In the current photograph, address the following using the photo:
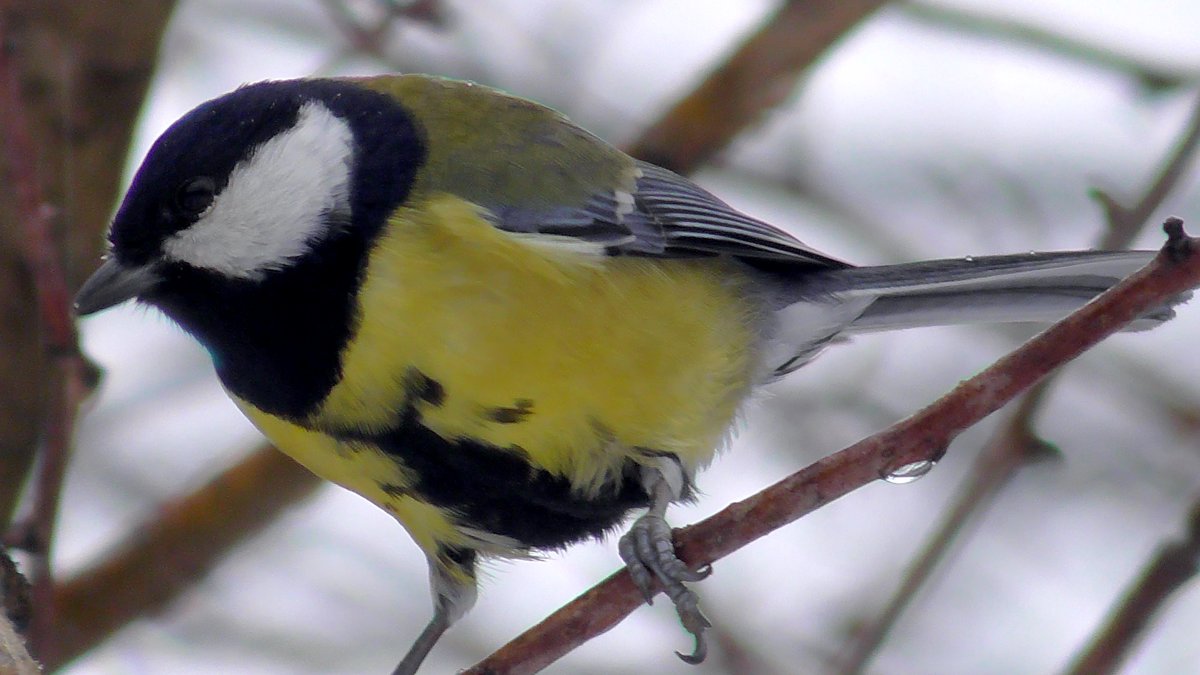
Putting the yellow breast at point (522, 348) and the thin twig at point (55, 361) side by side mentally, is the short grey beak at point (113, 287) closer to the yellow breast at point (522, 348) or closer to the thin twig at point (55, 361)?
the thin twig at point (55, 361)

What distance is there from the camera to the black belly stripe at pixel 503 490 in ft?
7.16

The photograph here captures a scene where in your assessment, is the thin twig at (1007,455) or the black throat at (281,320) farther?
the black throat at (281,320)

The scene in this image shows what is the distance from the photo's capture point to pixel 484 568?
8.60 feet

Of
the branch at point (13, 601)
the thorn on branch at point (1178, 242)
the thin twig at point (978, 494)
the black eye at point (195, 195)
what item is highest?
the thorn on branch at point (1178, 242)

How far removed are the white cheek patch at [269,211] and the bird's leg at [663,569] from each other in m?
0.73

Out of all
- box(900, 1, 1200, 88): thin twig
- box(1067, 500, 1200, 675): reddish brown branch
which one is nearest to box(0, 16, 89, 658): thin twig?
box(1067, 500, 1200, 675): reddish brown branch

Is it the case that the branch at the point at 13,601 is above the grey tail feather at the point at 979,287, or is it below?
below

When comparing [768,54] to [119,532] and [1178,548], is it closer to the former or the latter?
[1178,548]

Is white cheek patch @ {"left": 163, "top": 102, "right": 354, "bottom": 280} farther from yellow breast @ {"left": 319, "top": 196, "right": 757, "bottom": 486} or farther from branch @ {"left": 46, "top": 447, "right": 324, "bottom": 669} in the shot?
branch @ {"left": 46, "top": 447, "right": 324, "bottom": 669}

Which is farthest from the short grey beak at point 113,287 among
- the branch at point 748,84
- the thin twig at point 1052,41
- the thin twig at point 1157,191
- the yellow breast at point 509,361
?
the thin twig at point 1052,41

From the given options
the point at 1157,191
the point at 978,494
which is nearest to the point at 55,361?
the point at 978,494

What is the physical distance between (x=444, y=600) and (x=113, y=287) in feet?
2.92

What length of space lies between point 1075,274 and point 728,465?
7.01ft

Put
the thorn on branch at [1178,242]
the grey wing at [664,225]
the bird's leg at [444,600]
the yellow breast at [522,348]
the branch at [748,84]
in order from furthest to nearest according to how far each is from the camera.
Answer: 1. the branch at [748,84]
2. the bird's leg at [444,600]
3. the grey wing at [664,225]
4. the yellow breast at [522,348]
5. the thorn on branch at [1178,242]
